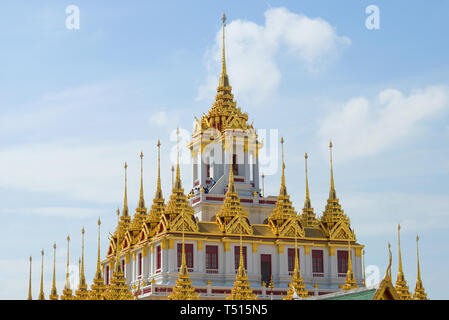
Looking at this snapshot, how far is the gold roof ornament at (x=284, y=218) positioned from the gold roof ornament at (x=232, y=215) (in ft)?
7.92

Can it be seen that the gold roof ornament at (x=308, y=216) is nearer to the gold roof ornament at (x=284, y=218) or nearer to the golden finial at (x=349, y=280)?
the gold roof ornament at (x=284, y=218)

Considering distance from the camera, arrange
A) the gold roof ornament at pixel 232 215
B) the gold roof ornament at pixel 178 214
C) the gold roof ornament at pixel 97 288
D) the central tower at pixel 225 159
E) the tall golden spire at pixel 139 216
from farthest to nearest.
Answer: the tall golden spire at pixel 139 216 → the central tower at pixel 225 159 → the gold roof ornament at pixel 232 215 → the gold roof ornament at pixel 178 214 → the gold roof ornament at pixel 97 288

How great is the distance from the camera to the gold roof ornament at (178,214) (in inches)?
3159

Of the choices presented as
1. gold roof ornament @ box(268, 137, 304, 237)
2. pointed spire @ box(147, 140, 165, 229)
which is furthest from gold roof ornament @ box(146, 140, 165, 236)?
gold roof ornament @ box(268, 137, 304, 237)

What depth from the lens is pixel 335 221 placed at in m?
86.2

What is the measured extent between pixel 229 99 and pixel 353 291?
40.8 meters

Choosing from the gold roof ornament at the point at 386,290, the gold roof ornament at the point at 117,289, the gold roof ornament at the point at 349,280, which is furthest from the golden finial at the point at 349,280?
the gold roof ornament at the point at 386,290

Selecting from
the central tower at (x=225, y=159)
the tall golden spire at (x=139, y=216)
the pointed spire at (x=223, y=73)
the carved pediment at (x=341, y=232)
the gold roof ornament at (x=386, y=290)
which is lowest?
the gold roof ornament at (x=386, y=290)

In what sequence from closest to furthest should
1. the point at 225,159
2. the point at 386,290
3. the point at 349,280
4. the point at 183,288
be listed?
the point at 386,290 → the point at 183,288 → the point at 349,280 → the point at 225,159

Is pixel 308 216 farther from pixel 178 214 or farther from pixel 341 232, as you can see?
pixel 178 214

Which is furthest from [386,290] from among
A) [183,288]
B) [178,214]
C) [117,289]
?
[178,214]

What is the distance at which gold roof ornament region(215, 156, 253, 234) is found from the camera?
269ft

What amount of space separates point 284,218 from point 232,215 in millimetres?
4470
